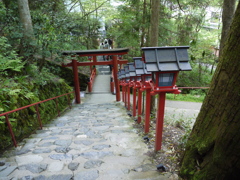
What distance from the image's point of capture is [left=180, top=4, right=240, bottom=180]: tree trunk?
150 cm

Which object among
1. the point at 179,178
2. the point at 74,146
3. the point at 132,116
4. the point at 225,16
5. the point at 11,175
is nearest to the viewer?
the point at 179,178

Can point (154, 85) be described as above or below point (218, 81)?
below

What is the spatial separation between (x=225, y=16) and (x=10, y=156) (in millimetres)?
5620

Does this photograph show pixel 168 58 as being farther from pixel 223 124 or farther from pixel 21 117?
pixel 21 117

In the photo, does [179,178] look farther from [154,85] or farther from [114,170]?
[154,85]

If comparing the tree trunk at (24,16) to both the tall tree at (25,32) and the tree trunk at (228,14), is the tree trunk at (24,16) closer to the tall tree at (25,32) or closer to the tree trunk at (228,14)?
the tall tree at (25,32)

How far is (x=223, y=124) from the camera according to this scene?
1599 millimetres

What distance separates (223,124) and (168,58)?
4.55 ft

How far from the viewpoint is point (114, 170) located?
250 cm

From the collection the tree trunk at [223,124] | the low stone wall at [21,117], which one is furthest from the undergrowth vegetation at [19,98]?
the tree trunk at [223,124]

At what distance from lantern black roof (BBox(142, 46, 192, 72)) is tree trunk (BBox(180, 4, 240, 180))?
90cm

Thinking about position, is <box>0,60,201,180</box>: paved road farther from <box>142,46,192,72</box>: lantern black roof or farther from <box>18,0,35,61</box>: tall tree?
<box>18,0,35,61</box>: tall tree

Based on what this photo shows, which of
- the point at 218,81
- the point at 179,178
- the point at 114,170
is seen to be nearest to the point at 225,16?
the point at 218,81

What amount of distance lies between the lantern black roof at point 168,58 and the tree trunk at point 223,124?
90 centimetres
